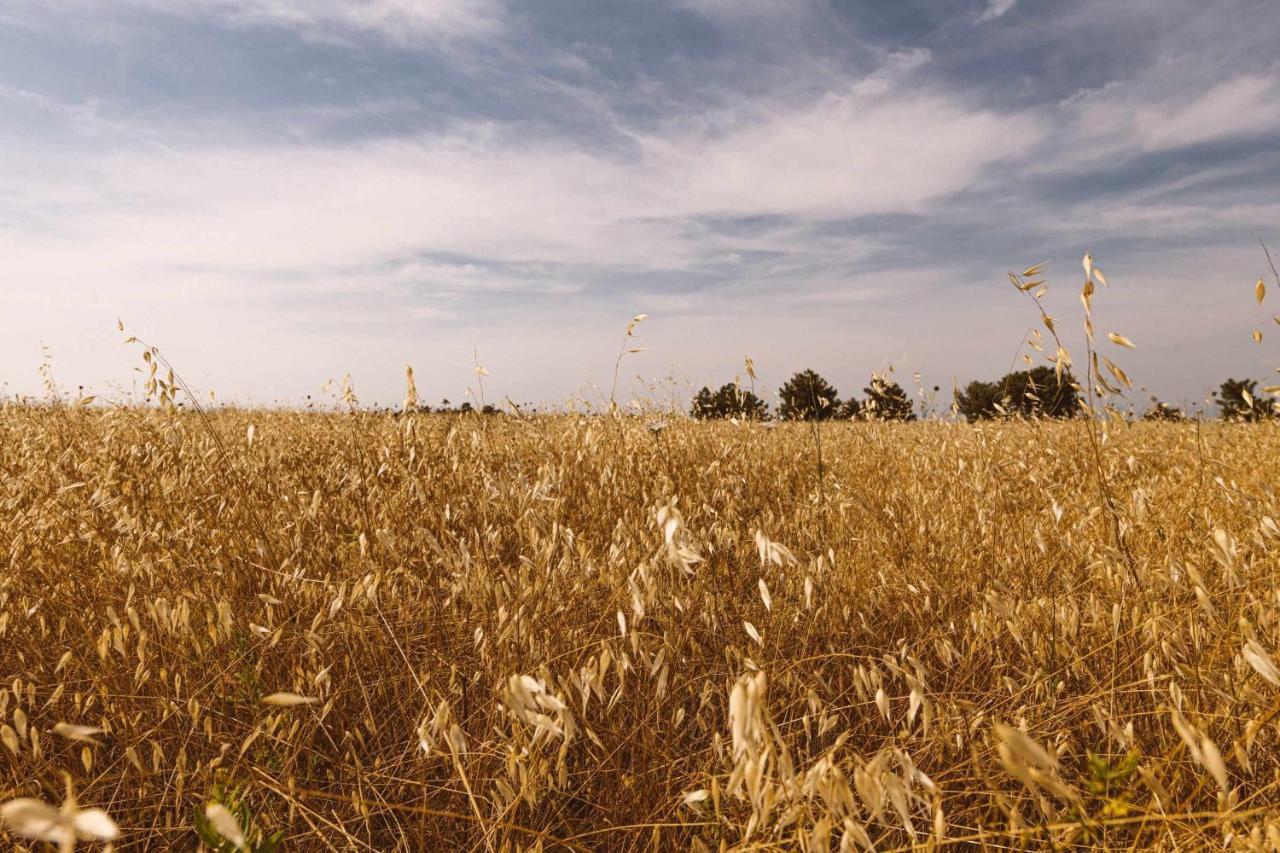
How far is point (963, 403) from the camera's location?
12.3m

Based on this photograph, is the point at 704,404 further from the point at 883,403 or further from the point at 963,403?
the point at 963,403

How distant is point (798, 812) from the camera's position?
1.08 m

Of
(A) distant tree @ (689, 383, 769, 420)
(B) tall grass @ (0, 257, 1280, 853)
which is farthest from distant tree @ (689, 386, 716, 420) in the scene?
(B) tall grass @ (0, 257, 1280, 853)

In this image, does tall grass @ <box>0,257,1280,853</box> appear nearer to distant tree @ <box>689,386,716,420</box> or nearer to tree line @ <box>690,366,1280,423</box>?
tree line @ <box>690,366,1280,423</box>

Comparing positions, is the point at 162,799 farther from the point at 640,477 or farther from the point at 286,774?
the point at 640,477

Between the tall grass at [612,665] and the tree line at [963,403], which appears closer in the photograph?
the tall grass at [612,665]

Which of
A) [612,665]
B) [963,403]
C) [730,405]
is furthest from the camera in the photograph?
[963,403]

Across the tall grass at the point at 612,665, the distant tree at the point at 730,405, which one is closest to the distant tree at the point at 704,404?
the distant tree at the point at 730,405

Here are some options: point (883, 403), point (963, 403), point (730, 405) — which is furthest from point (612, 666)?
point (963, 403)

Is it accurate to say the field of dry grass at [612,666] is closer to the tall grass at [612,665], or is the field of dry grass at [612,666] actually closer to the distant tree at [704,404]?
the tall grass at [612,665]

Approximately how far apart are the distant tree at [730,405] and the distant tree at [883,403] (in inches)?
43.9

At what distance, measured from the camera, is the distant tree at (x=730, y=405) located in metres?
7.33

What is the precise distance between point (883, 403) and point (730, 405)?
8.43 feet

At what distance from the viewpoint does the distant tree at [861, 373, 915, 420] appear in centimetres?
470
